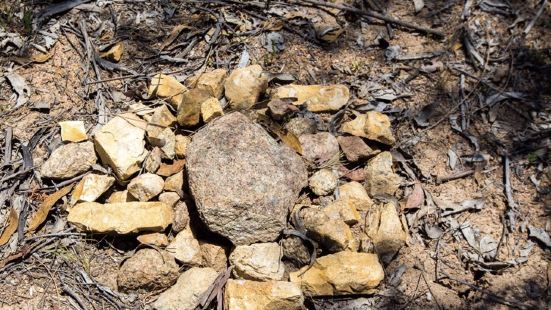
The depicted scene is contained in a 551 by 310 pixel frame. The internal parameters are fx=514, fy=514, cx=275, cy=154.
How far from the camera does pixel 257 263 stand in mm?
2719

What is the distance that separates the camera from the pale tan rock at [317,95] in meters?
3.34

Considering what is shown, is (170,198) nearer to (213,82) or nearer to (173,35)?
(213,82)

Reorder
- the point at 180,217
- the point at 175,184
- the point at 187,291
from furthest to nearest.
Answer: the point at 175,184
the point at 180,217
the point at 187,291

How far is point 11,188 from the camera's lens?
3.04 m

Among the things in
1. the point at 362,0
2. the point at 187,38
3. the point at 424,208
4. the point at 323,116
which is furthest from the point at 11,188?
the point at 362,0

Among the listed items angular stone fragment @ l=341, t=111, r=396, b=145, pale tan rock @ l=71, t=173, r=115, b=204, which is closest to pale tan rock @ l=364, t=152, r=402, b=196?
angular stone fragment @ l=341, t=111, r=396, b=145

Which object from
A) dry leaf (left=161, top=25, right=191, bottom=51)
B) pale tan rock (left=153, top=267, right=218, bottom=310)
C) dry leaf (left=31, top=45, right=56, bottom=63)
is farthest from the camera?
dry leaf (left=161, top=25, right=191, bottom=51)

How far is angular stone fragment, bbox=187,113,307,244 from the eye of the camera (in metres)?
2.71

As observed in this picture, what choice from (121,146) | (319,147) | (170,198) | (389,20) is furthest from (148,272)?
(389,20)

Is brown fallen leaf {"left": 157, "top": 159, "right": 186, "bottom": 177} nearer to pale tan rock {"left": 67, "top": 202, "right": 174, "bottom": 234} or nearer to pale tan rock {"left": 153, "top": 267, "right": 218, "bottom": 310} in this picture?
pale tan rock {"left": 67, "top": 202, "right": 174, "bottom": 234}

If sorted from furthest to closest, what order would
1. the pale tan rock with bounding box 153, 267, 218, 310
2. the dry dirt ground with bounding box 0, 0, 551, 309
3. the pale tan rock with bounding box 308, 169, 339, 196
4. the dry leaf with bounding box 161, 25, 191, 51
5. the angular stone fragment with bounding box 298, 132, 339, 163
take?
the dry leaf with bounding box 161, 25, 191, 51 → the angular stone fragment with bounding box 298, 132, 339, 163 → the pale tan rock with bounding box 308, 169, 339, 196 → the dry dirt ground with bounding box 0, 0, 551, 309 → the pale tan rock with bounding box 153, 267, 218, 310

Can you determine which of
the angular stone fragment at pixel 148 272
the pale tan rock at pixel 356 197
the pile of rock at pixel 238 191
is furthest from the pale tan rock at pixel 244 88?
the angular stone fragment at pixel 148 272

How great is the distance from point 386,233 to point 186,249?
1.11 m

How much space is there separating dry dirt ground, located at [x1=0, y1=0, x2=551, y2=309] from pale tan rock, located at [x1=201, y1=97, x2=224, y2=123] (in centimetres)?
44
